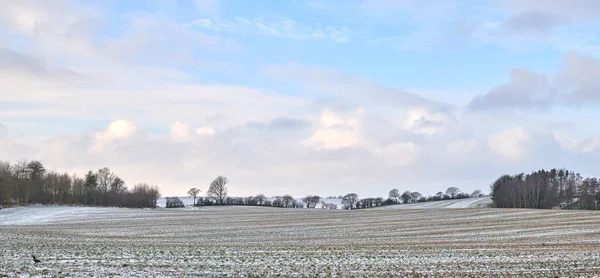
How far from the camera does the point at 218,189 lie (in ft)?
610

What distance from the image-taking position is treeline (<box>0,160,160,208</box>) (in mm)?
123938

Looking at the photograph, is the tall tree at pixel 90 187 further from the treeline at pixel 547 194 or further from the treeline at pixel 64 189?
the treeline at pixel 547 194

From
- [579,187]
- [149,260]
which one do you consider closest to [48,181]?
[149,260]

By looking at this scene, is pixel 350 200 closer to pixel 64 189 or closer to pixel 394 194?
pixel 394 194

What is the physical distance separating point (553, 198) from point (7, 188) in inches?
5191

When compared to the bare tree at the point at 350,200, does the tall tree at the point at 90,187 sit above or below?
above

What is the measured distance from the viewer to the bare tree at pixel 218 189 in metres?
184

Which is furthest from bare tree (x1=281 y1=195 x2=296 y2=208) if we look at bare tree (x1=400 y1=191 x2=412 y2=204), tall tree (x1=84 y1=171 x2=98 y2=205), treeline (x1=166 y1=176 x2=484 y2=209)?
tall tree (x1=84 y1=171 x2=98 y2=205)

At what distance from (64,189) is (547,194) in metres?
133

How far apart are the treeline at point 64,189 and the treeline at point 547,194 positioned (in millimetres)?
103095

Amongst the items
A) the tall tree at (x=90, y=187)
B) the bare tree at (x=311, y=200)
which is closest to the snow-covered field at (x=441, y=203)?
the bare tree at (x=311, y=200)

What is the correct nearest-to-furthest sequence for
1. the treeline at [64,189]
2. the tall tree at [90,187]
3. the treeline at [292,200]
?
the treeline at [64,189] → the tall tree at [90,187] → the treeline at [292,200]

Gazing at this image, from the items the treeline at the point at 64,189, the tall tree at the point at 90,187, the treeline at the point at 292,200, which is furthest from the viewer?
the treeline at the point at 292,200

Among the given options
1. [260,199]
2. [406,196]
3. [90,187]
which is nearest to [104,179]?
[90,187]
